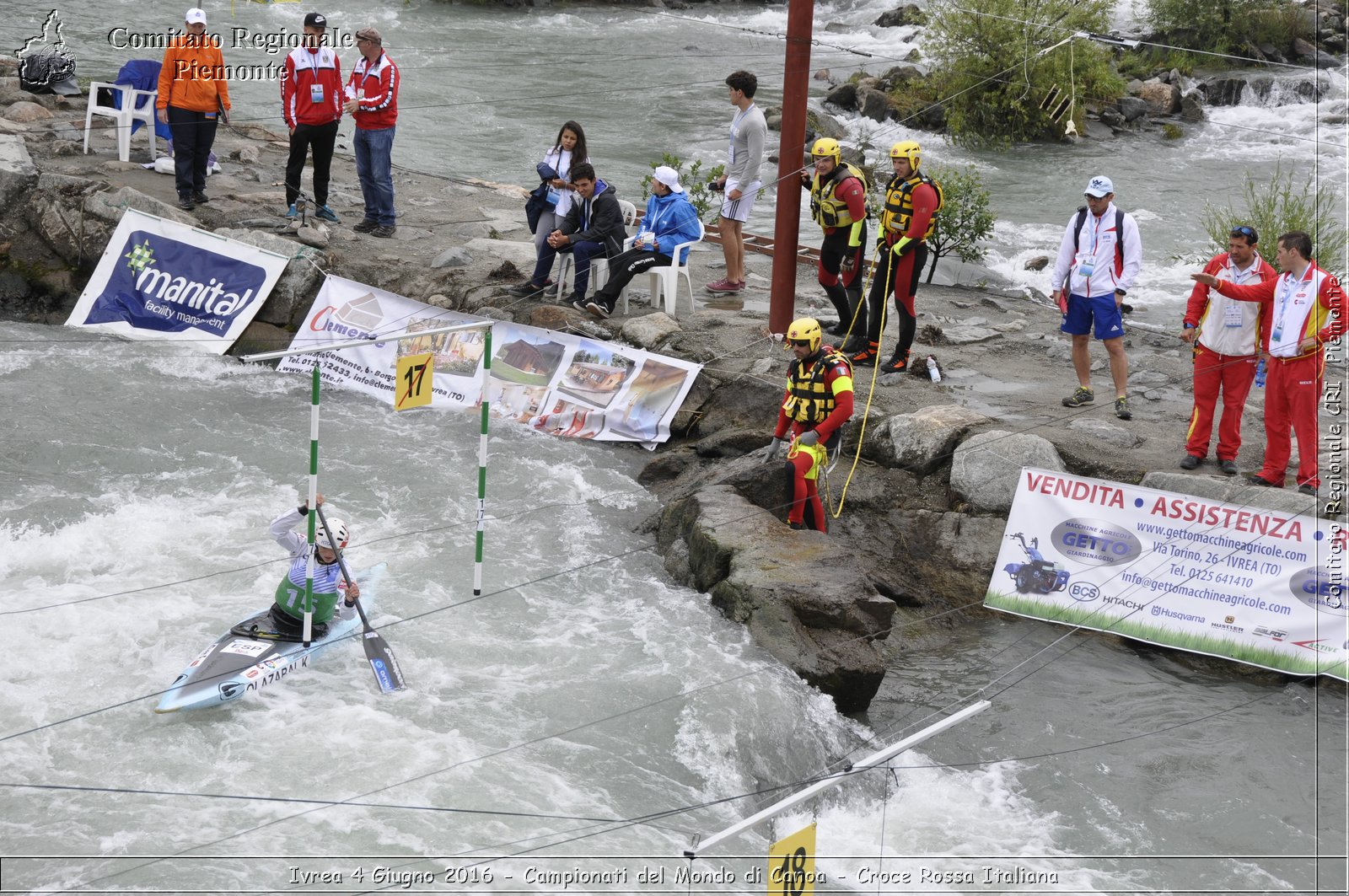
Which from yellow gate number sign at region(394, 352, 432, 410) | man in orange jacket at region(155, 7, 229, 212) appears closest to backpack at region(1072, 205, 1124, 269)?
yellow gate number sign at region(394, 352, 432, 410)

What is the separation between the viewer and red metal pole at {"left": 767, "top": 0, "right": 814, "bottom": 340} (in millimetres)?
9891

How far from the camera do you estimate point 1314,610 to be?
7270 millimetres

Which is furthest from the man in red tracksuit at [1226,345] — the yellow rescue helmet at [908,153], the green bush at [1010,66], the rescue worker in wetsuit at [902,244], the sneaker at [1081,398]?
the green bush at [1010,66]

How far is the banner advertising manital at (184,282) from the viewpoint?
1193 cm

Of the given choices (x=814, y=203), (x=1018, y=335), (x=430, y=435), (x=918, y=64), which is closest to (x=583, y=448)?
(x=430, y=435)

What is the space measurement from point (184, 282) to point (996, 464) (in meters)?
7.75

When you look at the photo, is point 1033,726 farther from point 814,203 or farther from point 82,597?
point 82,597

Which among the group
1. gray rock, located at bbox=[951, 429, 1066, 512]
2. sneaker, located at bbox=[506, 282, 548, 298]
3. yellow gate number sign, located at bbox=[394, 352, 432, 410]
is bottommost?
gray rock, located at bbox=[951, 429, 1066, 512]

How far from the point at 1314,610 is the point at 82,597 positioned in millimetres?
7639

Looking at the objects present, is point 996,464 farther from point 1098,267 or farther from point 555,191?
point 555,191

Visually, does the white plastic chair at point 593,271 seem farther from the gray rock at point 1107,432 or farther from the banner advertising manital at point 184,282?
the gray rock at point 1107,432

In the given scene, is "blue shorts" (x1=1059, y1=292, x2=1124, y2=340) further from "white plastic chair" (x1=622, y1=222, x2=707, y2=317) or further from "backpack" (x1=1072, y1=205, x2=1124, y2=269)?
"white plastic chair" (x1=622, y1=222, x2=707, y2=317)

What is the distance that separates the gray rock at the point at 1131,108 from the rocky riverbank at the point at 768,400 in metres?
12.0

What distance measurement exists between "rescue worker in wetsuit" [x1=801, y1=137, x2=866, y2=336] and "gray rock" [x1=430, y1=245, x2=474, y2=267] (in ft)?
12.5
